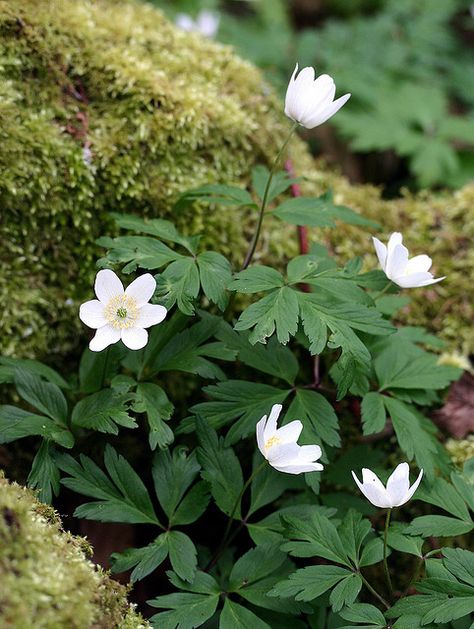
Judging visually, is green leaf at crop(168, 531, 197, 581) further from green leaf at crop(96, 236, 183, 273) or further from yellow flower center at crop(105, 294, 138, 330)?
green leaf at crop(96, 236, 183, 273)

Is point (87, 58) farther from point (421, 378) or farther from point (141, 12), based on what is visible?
point (421, 378)

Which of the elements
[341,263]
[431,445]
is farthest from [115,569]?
[341,263]

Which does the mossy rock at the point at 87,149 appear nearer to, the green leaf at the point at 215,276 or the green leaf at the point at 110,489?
the green leaf at the point at 215,276

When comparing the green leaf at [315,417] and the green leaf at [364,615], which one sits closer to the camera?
the green leaf at [364,615]

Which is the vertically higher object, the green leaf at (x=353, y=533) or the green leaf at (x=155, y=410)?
the green leaf at (x=155, y=410)

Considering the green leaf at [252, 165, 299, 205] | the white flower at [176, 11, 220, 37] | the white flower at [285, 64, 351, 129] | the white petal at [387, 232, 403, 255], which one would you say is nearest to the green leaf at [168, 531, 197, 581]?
the white petal at [387, 232, 403, 255]

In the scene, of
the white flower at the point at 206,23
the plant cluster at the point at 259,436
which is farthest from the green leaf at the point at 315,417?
the white flower at the point at 206,23

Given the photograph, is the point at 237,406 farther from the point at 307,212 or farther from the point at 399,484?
the point at 307,212
